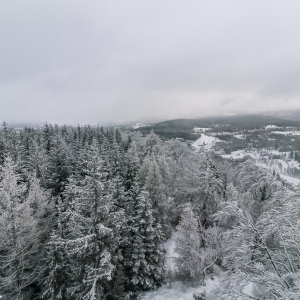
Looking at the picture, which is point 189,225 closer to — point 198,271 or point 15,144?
point 198,271

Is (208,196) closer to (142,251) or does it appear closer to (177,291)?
(177,291)

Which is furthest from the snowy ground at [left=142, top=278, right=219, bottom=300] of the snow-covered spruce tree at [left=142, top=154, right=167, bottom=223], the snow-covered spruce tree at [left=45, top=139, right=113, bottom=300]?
the snow-covered spruce tree at [left=142, top=154, right=167, bottom=223]

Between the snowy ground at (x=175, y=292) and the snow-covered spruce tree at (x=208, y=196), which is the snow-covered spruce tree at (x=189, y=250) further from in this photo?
the snow-covered spruce tree at (x=208, y=196)

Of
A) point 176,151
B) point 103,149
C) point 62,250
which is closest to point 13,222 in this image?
point 62,250

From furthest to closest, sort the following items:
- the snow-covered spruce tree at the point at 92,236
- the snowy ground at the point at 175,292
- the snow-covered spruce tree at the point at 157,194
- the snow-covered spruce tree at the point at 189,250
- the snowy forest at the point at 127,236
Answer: the snow-covered spruce tree at the point at 157,194, the snow-covered spruce tree at the point at 189,250, the snowy ground at the point at 175,292, the snow-covered spruce tree at the point at 92,236, the snowy forest at the point at 127,236

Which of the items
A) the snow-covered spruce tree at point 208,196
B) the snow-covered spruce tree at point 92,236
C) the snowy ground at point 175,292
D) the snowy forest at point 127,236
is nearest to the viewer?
the snowy forest at point 127,236

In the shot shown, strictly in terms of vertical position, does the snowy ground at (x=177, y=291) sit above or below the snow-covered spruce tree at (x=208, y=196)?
below

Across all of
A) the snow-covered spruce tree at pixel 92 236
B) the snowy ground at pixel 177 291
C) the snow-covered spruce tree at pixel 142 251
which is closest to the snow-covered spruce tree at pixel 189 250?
the snowy ground at pixel 177 291

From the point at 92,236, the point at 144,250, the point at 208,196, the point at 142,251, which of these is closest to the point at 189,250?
Result: the point at 144,250
